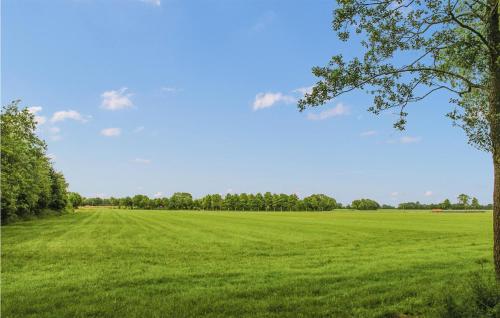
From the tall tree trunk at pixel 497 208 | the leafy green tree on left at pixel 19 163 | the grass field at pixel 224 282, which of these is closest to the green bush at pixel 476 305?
the tall tree trunk at pixel 497 208

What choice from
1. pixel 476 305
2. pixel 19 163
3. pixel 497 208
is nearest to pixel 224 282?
pixel 476 305

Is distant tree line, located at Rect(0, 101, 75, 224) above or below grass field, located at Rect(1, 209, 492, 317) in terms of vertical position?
above

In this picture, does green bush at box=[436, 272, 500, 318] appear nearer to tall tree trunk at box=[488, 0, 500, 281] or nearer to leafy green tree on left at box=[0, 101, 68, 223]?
tall tree trunk at box=[488, 0, 500, 281]

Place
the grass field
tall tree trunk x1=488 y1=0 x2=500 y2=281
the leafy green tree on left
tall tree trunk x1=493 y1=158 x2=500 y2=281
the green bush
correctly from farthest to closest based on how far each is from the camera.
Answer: the leafy green tree on left → the grass field → tall tree trunk x1=493 y1=158 x2=500 y2=281 → tall tree trunk x1=488 y1=0 x2=500 y2=281 → the green bush

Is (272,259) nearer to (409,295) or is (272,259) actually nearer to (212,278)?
(212,278)

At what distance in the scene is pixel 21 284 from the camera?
14594mm

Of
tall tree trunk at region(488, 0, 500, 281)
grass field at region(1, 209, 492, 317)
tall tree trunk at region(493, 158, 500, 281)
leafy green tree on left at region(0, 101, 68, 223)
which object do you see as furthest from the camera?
leafy green tree on left at region(0, 101, 68, 223)

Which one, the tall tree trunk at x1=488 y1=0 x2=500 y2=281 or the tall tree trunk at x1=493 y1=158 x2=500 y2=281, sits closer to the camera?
the tall tree trunk at x1=488 y1=0 x2=500 y2=281

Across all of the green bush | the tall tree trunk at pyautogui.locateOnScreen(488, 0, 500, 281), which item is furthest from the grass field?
the tall tree trunk at pyautogui.locateOnScreen(488, 0, 500, 281)

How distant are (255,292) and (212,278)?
10.8 feet

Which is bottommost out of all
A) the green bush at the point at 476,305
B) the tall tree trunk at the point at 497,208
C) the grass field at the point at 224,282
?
the grass field at the point at 224,282

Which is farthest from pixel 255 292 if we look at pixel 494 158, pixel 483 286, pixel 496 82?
pixel 496 82

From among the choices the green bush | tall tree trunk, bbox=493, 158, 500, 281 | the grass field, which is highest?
tall tree trunk, bbox=493, 158, 500, 281

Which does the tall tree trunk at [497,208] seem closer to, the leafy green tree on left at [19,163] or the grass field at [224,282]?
the grass field at [224,282]
